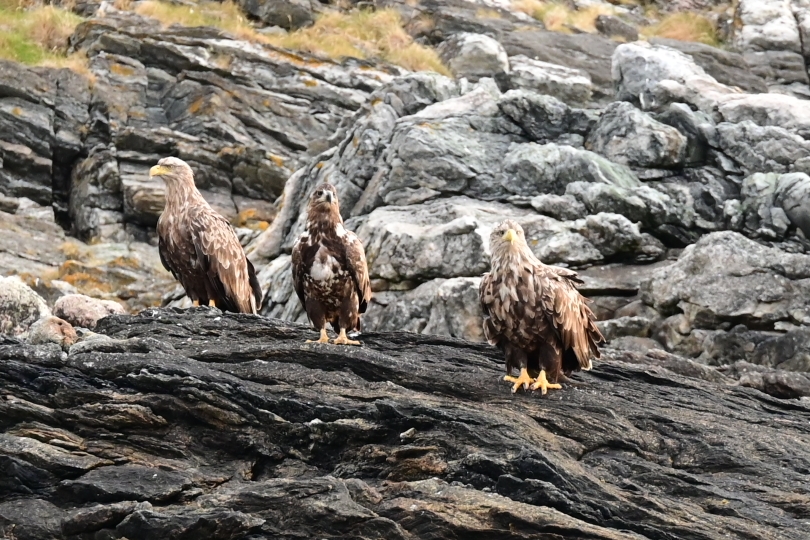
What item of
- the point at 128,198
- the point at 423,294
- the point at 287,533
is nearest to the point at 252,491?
the point at 287,533

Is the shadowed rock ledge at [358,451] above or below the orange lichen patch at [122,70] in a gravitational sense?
below

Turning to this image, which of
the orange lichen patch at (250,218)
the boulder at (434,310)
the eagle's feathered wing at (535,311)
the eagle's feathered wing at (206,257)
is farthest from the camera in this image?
the orange lichen patch at (250,218)

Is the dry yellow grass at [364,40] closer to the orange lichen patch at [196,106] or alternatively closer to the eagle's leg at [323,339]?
the orange lichen patch at [196,106]

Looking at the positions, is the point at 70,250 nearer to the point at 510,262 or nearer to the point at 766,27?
the point at 510,262

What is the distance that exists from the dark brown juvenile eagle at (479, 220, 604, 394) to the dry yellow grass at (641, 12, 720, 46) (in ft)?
94.8

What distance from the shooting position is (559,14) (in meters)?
38.1

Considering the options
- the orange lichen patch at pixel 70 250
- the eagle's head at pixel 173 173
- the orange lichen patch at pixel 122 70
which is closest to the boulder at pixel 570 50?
→ the orange lichen patch at pixel 122 70

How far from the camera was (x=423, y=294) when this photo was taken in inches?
626

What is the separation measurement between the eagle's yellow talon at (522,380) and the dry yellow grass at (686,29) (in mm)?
29076

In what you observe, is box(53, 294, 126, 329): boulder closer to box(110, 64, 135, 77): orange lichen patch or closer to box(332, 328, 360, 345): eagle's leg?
box(332, 328, 360, 345): eagle's leg

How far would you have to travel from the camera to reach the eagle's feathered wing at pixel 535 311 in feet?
30.4

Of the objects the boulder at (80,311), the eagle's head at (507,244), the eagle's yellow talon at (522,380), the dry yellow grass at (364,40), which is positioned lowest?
the boulder at (80,311)

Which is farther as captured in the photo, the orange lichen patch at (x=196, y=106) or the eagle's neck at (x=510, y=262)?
the orange lichen patch at (x=196, y=106)

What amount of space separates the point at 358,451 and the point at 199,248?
4.92 m
